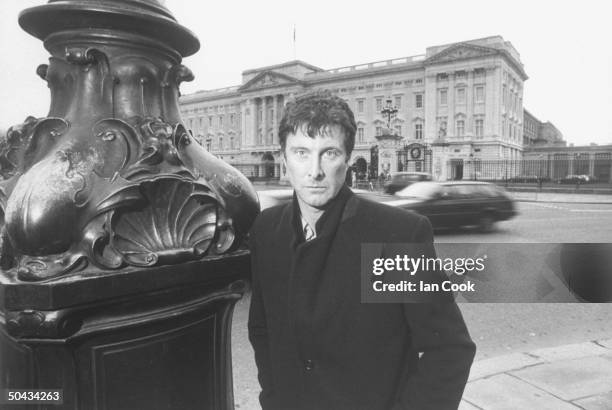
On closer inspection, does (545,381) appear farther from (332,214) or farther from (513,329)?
(332,214)

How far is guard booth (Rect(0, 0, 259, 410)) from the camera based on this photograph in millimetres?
907

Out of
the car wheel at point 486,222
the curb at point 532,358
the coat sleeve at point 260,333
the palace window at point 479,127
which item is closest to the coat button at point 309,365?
the coat sleeve at point 260,333

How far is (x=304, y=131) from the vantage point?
1062 mm

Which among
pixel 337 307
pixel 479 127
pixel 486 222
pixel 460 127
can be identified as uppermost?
pixel 460 127

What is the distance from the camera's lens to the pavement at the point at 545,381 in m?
2.18

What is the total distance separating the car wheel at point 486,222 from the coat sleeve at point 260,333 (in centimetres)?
742

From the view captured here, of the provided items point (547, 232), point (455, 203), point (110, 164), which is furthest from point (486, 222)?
point (110, 164)

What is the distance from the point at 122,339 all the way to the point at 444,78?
87.8 ft

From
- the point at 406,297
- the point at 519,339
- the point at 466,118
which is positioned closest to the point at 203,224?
the point at 406,297

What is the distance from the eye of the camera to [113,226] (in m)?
0.96

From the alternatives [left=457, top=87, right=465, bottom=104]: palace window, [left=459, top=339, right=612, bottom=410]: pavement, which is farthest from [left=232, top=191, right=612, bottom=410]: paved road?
[left=457, top=87, right=465, bottom=104]: palace window

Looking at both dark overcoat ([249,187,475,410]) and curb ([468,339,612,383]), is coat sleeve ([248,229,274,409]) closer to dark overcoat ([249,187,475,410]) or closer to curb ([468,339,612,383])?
dark overcoat ([249,187,475,410])

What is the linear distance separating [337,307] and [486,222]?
25.9ft

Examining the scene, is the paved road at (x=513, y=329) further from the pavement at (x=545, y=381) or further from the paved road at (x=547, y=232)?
the paved road at (x=547, y=232)
